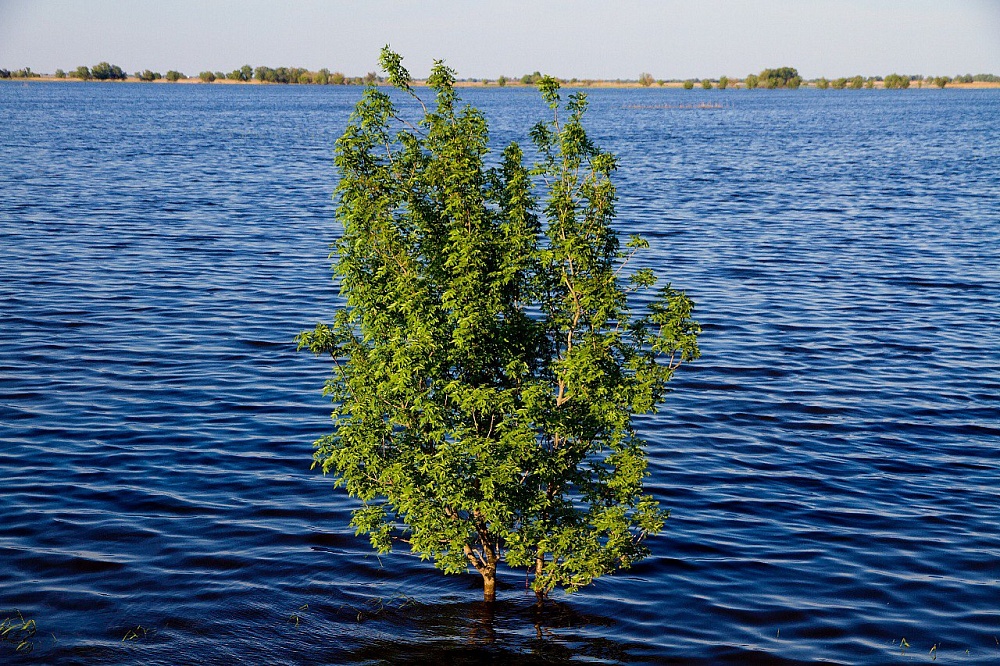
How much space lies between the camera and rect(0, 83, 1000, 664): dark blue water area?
1526 cm

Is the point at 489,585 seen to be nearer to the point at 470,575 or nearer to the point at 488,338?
the point at 470,575

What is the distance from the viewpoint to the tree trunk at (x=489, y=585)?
15461 millimetres

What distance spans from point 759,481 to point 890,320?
16.5m

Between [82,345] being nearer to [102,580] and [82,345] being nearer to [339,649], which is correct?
[102,580]

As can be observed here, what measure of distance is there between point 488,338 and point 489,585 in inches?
179

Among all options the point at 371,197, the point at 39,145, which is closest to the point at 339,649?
the point at 371,197

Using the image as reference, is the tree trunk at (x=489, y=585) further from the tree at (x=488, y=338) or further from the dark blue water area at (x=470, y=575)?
the tree at (x=488, y=338)

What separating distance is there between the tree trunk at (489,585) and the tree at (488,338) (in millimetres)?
1217

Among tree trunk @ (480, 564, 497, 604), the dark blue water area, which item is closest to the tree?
tree trunk @ (480, 564, 497, 604)

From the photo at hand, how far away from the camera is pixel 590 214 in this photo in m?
13.8

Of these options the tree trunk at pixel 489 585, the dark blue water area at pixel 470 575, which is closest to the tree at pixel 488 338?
the tree trunk at pixel 489 585

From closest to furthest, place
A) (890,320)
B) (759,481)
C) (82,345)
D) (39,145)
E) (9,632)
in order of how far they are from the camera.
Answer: (9,632), (759,481), (82,345), (890,320), (39,145)

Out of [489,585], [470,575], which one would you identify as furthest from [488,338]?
[470,575]

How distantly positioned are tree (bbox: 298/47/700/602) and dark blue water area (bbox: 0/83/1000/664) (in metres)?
2.37
